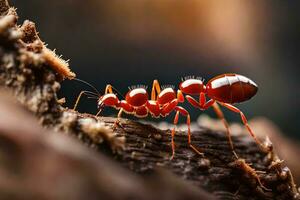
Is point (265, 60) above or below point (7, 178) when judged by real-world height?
above

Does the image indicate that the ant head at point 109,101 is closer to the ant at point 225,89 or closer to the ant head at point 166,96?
the ant head at point 166,96

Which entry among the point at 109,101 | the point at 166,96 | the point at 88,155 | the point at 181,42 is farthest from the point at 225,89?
the point at 181,42

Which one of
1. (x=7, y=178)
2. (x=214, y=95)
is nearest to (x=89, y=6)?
(x=214, y=95)

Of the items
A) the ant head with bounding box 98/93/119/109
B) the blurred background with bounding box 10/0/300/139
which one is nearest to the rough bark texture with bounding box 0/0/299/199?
the ant head with bounding box 98/93/119/109

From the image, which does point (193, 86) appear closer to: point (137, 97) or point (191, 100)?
point (191, 100)

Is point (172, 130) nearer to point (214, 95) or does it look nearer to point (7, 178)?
point (214, 95)

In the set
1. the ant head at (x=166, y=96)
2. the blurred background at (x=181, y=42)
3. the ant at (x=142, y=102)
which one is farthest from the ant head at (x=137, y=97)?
the blurred background at (x=181, y=42)
